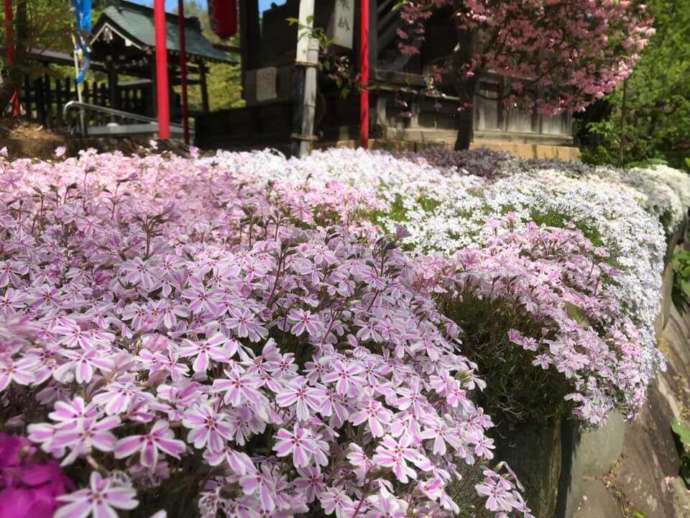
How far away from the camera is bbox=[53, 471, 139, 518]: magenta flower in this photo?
0.82 metres

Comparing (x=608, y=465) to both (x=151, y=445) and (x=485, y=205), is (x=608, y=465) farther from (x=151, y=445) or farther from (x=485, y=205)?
(x=151, y=445)

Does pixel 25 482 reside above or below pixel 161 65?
below

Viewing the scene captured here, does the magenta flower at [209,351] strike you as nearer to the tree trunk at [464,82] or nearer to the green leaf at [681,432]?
the green leaf at [681,432]

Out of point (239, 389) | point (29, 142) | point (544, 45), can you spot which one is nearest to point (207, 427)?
point (239, 389)

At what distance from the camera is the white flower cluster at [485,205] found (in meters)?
4.11

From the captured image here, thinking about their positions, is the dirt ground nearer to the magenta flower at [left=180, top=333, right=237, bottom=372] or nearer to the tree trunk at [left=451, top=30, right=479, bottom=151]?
the magenta flower at [left=180, top=333, right=237, bottom=372]

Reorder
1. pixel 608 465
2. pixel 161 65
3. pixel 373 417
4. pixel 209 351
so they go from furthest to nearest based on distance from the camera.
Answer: pixel 161 65 < pixel 608 465 < pixel 373 417 < pixel 209 351

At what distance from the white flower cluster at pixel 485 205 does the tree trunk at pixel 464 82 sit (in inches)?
110

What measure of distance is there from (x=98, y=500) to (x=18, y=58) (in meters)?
9.44

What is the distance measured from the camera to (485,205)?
5.25 m

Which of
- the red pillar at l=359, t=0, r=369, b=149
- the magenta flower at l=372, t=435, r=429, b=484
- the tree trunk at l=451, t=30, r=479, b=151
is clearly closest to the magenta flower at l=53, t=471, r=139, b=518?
the magenta flower at l=372, t=435, r=429, b=484

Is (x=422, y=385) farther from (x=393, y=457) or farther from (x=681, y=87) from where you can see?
(x=681, y=87)

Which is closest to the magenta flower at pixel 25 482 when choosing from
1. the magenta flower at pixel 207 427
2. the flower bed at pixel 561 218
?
the magenta flower at pixel 207 427

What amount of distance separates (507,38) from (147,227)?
8647 millimetres
